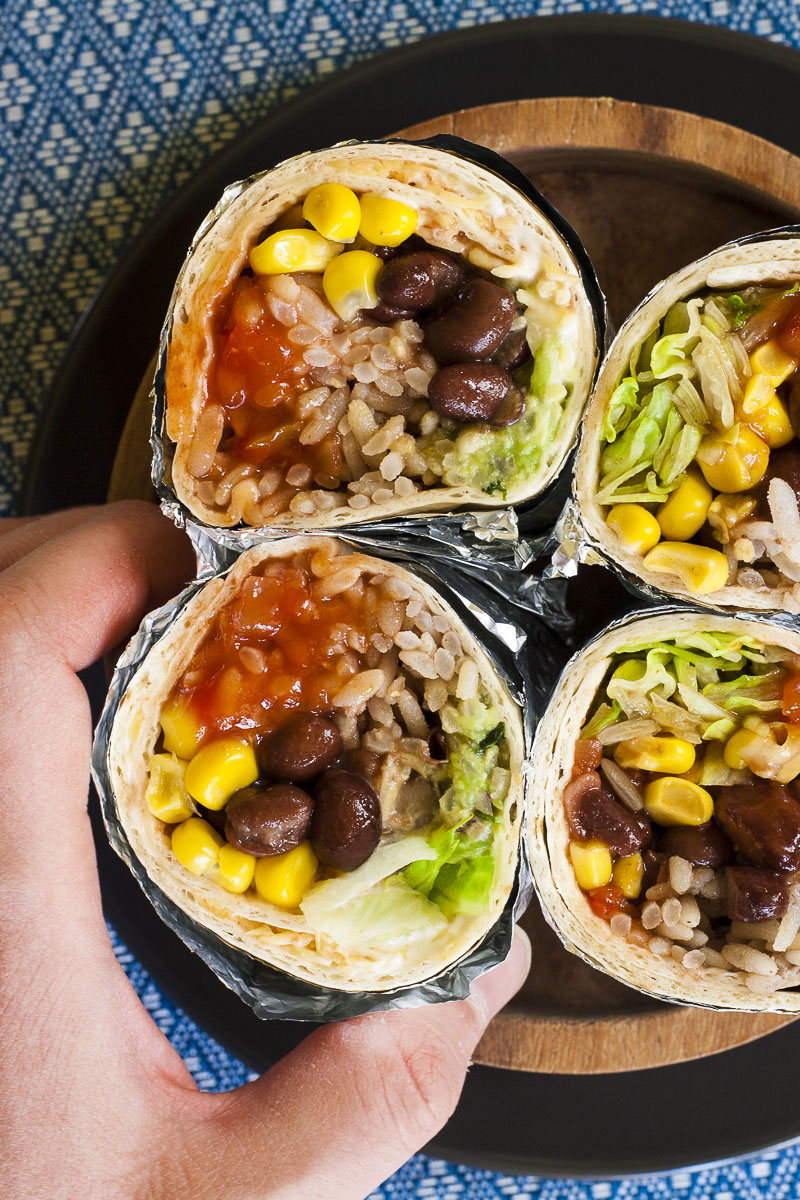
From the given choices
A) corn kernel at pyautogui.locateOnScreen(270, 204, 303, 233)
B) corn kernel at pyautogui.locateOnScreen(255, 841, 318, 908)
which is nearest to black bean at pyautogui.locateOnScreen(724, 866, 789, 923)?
corn kernel at pyautogui.locateOnScreen(255, 841, 318, 908)

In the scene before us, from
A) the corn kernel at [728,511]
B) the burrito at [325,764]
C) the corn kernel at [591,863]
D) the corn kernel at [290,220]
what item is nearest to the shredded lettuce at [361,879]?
the burrito at [325,764]

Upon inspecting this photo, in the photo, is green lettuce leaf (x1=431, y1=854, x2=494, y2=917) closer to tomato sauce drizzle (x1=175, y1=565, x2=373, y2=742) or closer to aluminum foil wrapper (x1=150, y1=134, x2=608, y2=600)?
tomato sauce drizzle (x1=175, y1=565, x2=373, y2=742)

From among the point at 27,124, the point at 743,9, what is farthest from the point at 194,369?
the point at 743,9

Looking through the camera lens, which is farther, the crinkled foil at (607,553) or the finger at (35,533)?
the finger at (35,533)

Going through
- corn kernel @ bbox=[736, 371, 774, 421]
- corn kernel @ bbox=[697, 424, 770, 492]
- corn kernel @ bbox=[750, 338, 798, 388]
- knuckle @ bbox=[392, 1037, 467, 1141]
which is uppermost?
corn kernel @ bbox=[750, 338, 798, 388]

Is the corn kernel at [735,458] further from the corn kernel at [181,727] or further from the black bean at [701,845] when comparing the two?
the corn kernel at [181,727]
